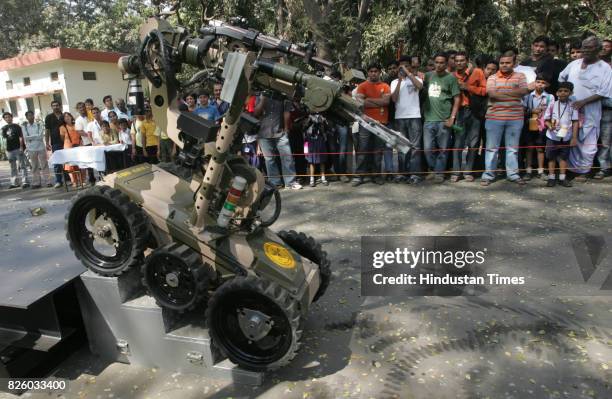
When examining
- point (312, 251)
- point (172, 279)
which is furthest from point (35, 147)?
point (312, 251)

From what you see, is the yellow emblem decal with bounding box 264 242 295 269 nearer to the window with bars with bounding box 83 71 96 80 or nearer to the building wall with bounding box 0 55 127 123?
the building wall with bounding box 0 55 127 123

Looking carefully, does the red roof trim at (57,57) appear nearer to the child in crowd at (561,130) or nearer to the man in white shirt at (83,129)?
the man in white shirt at (83,129)

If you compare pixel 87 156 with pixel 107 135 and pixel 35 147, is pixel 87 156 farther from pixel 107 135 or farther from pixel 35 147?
pixel 35 147

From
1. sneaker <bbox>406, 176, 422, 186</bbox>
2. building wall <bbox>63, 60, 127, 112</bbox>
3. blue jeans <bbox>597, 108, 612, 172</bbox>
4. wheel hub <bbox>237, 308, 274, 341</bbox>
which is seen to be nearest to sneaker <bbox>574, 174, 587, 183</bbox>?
blue jeans <bbox>597, 108, 612, 172</bbox>

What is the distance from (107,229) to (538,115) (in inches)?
274

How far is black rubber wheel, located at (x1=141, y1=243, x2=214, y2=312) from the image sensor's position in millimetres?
3416

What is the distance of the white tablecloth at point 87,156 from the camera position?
29.4 feet

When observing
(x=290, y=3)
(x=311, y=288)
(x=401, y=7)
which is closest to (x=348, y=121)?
(x=311, y=288)

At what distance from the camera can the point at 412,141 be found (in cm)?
824

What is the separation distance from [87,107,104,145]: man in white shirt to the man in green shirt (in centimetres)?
673

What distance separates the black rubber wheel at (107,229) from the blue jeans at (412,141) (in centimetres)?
550

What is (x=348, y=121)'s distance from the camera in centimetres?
327

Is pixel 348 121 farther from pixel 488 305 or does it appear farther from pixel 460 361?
pixel 488 305

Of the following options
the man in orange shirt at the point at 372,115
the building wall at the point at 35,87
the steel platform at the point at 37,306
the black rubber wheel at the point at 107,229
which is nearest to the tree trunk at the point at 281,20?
the man in orange shirt at the point at 372,115
